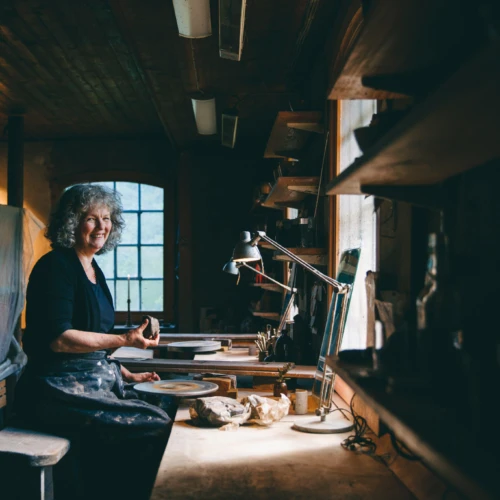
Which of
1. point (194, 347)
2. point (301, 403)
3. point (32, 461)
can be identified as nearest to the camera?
point (32, 461)

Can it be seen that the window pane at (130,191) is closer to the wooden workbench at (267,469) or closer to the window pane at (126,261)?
the window pane at (126,261)

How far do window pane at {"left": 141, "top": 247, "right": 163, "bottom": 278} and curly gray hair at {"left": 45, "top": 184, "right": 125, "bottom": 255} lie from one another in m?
4.48

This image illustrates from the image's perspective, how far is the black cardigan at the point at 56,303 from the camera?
8.80 feet

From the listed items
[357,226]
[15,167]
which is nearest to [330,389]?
[357,226]

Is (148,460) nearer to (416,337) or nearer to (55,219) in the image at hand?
(55,219)

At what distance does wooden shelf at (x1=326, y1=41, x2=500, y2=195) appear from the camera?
722 mm

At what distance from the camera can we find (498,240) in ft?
3.85

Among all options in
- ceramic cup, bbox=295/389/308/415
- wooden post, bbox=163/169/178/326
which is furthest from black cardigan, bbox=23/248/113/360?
wooden post, bbox=163/169/178/326

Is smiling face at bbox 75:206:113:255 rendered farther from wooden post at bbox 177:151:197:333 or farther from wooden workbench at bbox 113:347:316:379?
wooden post at bbox 177:151:197:333

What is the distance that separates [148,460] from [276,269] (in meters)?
3.46

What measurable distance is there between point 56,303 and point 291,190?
61.1 inches

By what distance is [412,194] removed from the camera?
136cm

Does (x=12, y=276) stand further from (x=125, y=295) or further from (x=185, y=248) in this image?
(x=125, y=295)

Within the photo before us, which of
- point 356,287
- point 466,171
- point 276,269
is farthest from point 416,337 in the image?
point 276,269
